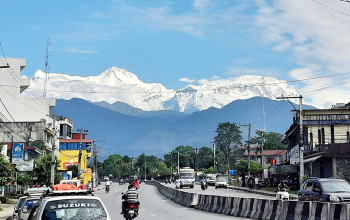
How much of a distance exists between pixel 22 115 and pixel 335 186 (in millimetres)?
79326

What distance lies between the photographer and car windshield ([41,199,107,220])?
11203 millimetres

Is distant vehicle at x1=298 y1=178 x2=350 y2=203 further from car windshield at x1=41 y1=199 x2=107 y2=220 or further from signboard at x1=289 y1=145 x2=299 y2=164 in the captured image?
signboard at x1=289 y1=145 x2=299 y2=164

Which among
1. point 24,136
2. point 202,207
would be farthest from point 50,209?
point 24,136

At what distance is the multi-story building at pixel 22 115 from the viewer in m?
82.4

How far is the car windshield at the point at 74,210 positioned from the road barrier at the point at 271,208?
8.49 m

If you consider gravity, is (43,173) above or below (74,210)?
below

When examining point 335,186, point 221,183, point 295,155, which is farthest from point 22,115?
point 335,186

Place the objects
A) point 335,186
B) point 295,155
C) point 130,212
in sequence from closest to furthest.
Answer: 1. point 130,212
2. point 335,186
3. point 295,155

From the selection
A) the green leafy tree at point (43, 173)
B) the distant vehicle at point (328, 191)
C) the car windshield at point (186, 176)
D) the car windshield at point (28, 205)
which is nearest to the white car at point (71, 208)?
the car windshield at point (28, 205)

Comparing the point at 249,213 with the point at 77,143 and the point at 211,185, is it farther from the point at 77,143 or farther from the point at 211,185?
the point at 77,143

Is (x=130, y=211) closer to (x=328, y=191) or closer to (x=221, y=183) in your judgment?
(x=328, y=191)

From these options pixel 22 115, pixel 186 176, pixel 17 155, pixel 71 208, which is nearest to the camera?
pixel 71 208

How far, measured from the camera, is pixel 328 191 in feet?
80.1

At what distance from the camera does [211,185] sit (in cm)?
10444
